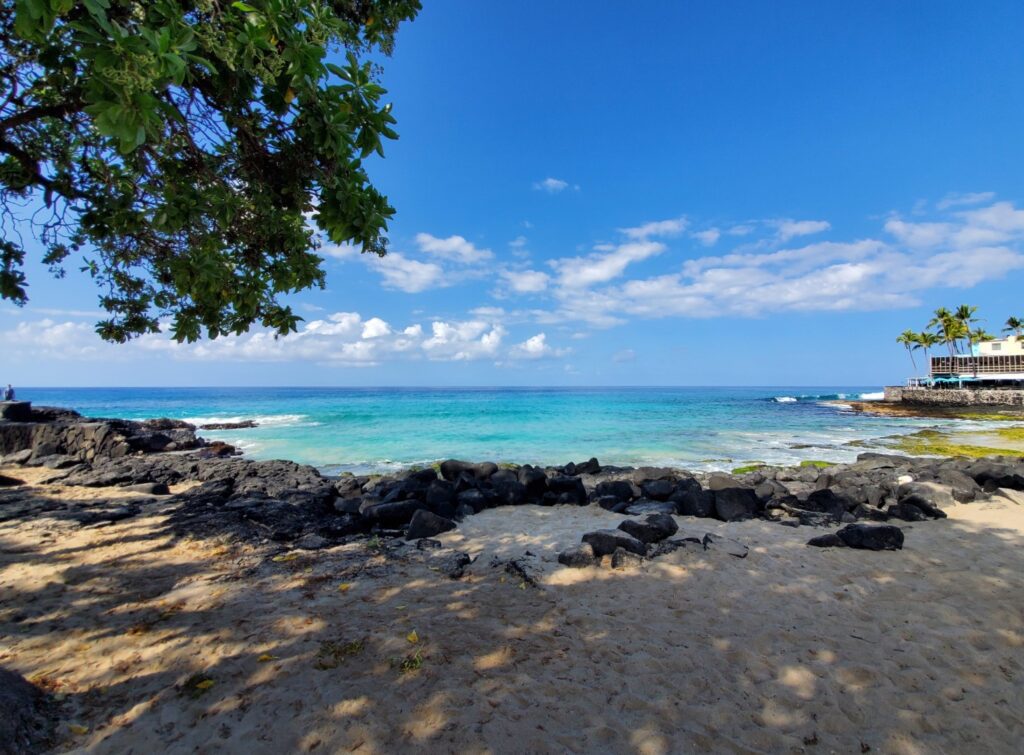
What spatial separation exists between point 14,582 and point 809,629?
817cm

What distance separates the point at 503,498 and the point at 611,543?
4134 mm

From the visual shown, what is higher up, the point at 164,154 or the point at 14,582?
the point at 164,154

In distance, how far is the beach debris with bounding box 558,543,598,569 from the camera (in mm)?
5809

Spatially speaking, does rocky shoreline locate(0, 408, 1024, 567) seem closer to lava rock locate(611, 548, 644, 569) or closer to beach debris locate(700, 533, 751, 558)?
lava rock locate(611, 548, 644, 569)

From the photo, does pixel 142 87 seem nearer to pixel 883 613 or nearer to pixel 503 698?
pixel 503 698

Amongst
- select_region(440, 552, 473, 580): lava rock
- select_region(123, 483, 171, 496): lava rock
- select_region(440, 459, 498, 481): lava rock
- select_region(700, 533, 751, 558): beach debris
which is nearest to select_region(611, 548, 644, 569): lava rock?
select_region(700, 533, 751, 558): beach debris

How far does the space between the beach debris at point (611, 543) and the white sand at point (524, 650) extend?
359mm

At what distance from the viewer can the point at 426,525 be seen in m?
7.45

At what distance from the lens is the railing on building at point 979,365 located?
58.8m

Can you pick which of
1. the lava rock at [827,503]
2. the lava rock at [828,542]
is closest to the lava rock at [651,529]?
the lava rock at [828,542]

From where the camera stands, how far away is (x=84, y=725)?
9.80 ft

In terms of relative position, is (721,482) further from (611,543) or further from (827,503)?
(611,543)

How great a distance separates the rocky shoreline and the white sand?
734 mm

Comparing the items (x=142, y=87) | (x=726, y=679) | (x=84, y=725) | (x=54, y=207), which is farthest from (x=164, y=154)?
(x=726, y=679)
